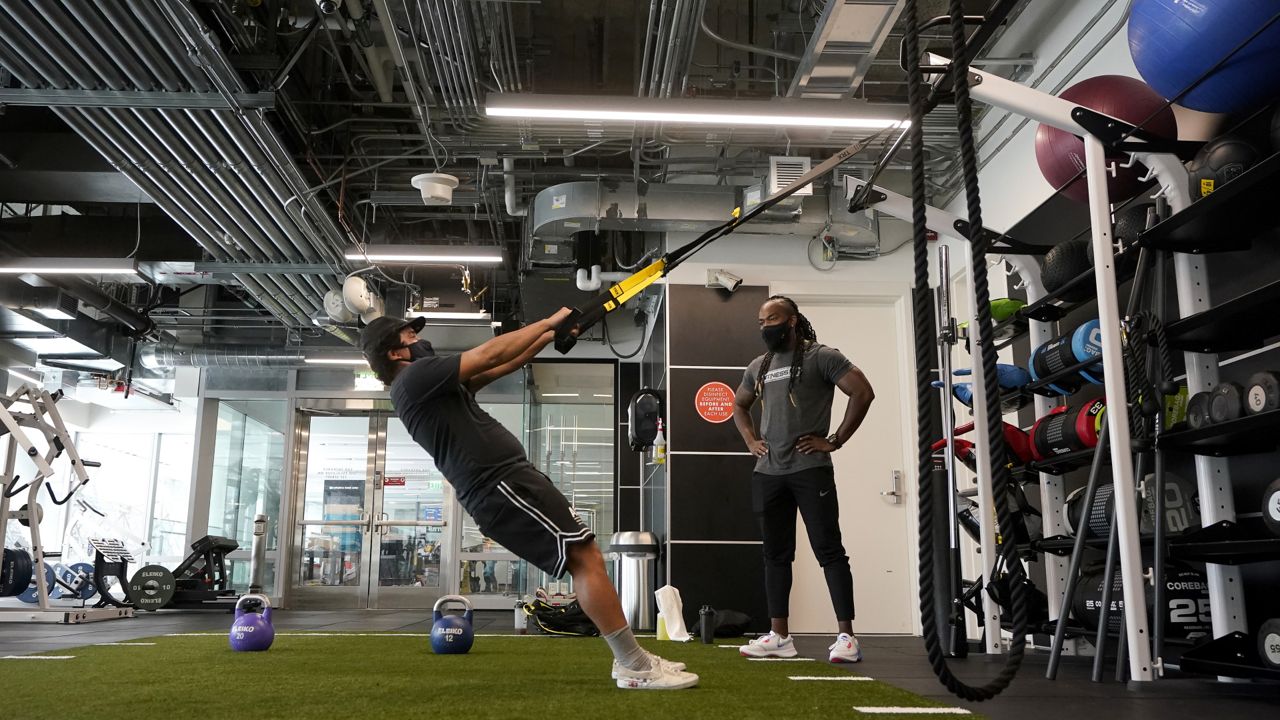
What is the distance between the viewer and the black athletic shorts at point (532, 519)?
2771 millimetres

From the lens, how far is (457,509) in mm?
10672

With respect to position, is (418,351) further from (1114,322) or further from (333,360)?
(333,360)

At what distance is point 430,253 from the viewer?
280 inches

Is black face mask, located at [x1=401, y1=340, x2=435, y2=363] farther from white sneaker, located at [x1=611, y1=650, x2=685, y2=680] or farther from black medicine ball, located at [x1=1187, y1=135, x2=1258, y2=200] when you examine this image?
black medicine ball, located at [x1=1187, y1=135, x2=1258, y2=200]

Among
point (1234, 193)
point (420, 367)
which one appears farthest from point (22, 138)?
point (1234, 193)

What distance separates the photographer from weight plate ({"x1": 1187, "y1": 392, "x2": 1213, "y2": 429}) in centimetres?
288

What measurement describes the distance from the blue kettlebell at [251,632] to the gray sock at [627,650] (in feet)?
7.29

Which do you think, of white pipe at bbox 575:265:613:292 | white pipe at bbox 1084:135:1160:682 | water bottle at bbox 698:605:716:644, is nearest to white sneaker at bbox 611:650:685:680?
white pipe at bbox 1084:135:1160:682

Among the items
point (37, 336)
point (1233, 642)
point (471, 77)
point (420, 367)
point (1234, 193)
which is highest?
point (471, 77)

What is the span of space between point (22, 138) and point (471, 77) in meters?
3.66

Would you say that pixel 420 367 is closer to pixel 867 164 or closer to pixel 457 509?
pixel 867 164

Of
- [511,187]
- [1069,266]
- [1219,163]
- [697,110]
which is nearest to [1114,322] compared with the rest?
[1219,163]

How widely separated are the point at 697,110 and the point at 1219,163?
2648 millimetres

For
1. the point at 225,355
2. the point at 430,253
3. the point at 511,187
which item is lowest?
the point at 225,355
